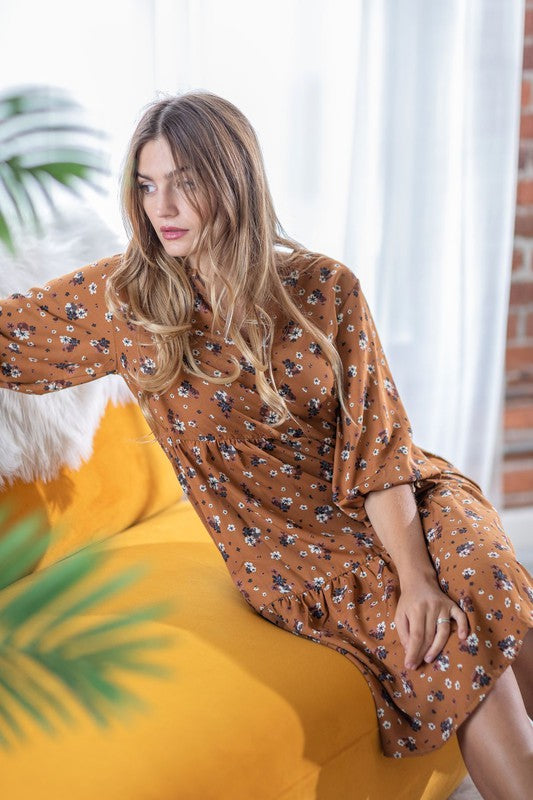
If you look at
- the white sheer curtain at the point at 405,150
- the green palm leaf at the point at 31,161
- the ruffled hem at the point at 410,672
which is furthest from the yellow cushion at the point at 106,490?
the green palm leaf at the point at 31,161

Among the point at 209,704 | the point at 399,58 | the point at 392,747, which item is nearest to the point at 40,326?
the point at 209,704

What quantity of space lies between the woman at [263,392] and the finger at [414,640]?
0.01 meters

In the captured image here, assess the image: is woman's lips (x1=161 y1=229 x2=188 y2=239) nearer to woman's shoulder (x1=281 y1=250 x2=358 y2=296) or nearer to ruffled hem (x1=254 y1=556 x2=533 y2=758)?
woman's shoulder (x1=281 y1=250 x2=358 y2=296)

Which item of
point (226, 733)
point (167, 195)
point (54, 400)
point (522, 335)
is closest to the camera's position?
point (226, 733)

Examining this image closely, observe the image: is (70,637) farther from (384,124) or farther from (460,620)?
(384,124)

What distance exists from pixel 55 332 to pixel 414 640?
0.71 metres

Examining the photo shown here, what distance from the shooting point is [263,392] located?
4.80ft

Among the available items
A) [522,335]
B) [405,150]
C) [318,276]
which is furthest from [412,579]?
[522,335]

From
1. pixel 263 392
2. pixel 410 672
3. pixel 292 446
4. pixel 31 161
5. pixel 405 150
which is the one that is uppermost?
pixel 31 161

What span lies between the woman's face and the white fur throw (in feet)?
0.57

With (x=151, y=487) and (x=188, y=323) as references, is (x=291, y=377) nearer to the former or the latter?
(x=188, y=323)

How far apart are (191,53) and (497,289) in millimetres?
1073

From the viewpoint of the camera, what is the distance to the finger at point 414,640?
1329mm

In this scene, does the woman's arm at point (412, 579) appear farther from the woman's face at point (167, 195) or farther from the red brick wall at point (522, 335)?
the red brick wall at point (522, 335)
